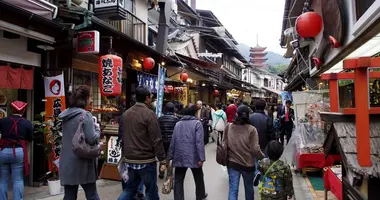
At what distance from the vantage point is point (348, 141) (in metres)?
2.78

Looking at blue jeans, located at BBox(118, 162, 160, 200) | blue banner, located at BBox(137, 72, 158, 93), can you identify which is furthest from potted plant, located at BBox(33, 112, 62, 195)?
blue banner, located at BBox(137, 72, 158, 93)

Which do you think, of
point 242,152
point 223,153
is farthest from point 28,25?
point 242,152

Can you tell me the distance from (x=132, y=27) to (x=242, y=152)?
1125 cm

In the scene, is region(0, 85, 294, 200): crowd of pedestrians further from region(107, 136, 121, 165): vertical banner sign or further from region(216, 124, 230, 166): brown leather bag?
region(107, 136, 121, 165): vertical banner sign

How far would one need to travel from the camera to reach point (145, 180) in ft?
17.4

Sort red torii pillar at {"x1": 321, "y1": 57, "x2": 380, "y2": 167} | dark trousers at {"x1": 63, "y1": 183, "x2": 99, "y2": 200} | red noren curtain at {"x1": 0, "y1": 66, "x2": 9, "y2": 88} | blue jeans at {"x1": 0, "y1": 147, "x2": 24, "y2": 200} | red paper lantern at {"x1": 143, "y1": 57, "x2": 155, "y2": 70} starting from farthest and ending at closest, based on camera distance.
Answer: red paper lantern at {"x1": 143, "y1": 57, "x2": 155, "y2": 70}
red noren curtain at {"x1": 0, "y1": 66, "x2": 9, "y2": 88}
blue jeans at {"x1": 0, "y1": 147, "x2": 24, "y2": 200}
dark trousers at {"x1": 63, "y1": 183, "x2": 99, "y2": 200}
red torii pillar at {"x1": 321, "y1": 57, "x2": 380, "y2": 167}

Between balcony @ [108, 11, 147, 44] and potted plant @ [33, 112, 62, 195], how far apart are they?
683 cm

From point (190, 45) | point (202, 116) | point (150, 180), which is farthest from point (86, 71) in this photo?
point (190, 45)

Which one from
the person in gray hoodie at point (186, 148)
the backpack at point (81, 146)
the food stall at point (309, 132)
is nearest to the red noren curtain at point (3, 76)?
the backpack at point (81, 146)

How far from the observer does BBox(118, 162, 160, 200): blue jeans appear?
5.29 meters

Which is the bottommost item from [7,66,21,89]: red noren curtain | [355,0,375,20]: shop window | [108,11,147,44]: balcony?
[7,66,21,89]: red noren curtain

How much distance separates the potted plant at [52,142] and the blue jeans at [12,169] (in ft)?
3.92

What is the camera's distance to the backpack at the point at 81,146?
4586 millimetres

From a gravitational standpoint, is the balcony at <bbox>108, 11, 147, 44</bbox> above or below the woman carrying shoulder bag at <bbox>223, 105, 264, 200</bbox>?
above
